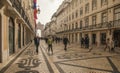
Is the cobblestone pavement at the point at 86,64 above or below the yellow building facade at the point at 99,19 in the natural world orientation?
below

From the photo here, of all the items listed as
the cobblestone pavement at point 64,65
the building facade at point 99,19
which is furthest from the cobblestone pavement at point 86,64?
the building facade at point 99,19

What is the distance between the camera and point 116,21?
21016 mm

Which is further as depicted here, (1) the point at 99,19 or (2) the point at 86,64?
(1) the point at 99,19

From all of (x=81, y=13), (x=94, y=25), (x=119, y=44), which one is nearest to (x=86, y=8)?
(x=81, y=13)

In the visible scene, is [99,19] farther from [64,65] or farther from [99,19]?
[64,65]

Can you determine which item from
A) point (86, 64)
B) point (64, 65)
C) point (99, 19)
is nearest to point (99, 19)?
point (99, 19)

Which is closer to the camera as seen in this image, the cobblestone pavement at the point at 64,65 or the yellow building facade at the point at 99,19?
the cobblestone pavement at the point at 64,65

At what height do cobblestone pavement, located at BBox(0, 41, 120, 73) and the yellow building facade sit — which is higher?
the yellow building facade

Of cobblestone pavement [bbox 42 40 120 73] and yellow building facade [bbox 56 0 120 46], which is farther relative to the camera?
yellow building facade [bbox 56 0 120 46]

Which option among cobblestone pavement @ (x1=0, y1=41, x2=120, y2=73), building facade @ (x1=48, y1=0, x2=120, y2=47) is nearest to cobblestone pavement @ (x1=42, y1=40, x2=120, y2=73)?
cobblestone pavement @ (x1=0, y1=41, x2=120, y2=73)

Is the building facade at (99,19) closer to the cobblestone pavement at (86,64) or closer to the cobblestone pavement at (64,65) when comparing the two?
the cobblestone pavement at (86,64)

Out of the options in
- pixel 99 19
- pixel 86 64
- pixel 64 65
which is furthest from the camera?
pixel 99 19

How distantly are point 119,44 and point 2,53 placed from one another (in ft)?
49.3

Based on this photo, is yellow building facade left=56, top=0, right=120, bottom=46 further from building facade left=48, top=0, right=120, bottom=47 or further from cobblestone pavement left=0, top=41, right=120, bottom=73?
cobblestone pavement left=0, top=41, right=120, bottom=73
